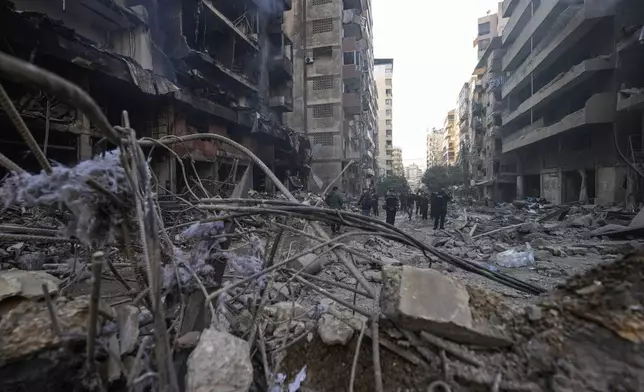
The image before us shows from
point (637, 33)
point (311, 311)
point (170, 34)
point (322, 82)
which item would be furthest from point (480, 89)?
point (311, 311)

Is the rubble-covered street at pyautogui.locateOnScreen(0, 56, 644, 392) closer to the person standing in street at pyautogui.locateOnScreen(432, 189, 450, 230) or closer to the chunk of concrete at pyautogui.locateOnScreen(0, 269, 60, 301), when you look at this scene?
the chunk of concrete at pyautogui.locateOnScreen(0, 269, 60, 301)

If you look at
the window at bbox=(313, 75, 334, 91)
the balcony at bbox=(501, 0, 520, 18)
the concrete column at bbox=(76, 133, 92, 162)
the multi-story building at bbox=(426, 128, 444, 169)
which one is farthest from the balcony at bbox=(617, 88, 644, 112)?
the multi-story building at bbox=(426, 128, 444, 169)

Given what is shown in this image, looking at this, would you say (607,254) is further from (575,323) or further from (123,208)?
(123,208)

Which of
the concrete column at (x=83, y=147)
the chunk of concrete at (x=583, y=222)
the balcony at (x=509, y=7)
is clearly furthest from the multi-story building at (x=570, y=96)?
the concrete column at (x=83, y=147)

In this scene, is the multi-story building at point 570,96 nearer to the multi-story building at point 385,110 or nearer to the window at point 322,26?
the window at point 322,26

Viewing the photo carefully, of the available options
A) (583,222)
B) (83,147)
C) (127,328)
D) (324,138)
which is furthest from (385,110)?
(127,328)

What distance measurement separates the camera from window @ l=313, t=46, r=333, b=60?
29578mm

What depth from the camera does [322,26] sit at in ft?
97.0

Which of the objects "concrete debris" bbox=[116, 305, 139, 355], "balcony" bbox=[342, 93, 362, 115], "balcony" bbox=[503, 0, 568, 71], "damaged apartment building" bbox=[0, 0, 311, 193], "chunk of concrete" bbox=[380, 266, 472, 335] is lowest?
"concrete debris" bbox=[116, 305, 139, 355]

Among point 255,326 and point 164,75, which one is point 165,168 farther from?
point 255,326

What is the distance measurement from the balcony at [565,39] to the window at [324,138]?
53.4 feet

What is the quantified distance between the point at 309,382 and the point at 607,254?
8253 mm

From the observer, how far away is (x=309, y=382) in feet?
5.96

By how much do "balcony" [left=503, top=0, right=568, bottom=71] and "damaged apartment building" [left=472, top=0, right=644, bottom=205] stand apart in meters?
0.06
